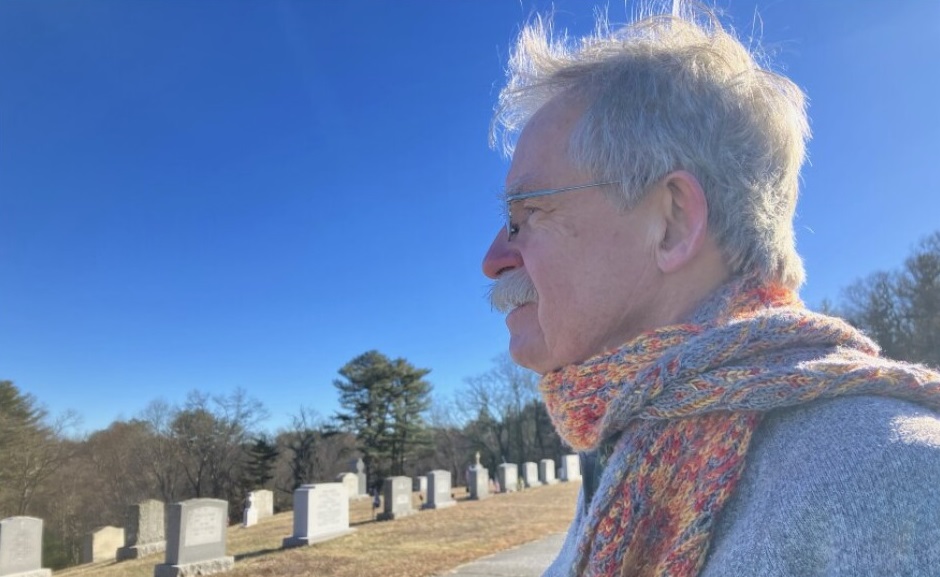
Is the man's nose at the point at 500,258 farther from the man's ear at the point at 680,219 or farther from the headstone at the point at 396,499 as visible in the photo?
the headstone at the point at 396,499

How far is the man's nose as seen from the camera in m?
1.29

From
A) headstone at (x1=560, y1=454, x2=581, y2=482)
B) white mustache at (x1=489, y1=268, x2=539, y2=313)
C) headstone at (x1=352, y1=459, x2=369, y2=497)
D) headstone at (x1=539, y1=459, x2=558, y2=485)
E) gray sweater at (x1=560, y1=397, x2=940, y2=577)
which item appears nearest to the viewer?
gray sweater at (x1=560, y1=397, x2=940, y2=577)

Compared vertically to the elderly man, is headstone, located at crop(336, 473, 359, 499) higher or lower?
lower

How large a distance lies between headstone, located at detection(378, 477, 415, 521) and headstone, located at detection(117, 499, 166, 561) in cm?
608

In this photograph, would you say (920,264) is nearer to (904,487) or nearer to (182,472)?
(904,487)

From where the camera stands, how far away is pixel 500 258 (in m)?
1.31

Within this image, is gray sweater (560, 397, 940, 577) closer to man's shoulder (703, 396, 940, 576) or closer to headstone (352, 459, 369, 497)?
man's shoulder (703, 396, 940, 576)

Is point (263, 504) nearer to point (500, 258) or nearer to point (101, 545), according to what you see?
point (101, 545)

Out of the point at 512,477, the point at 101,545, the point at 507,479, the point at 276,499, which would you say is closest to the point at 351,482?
the point at 507,479

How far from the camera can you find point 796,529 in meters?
0.66

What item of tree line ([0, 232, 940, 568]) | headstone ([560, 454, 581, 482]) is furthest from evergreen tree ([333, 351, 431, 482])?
headstone ([560, 454, 581, 482])

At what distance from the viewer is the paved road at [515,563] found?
765 cm

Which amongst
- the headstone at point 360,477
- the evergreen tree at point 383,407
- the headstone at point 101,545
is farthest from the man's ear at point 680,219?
the evergreen tree at point 383,407

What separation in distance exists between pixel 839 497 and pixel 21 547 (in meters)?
13.7
